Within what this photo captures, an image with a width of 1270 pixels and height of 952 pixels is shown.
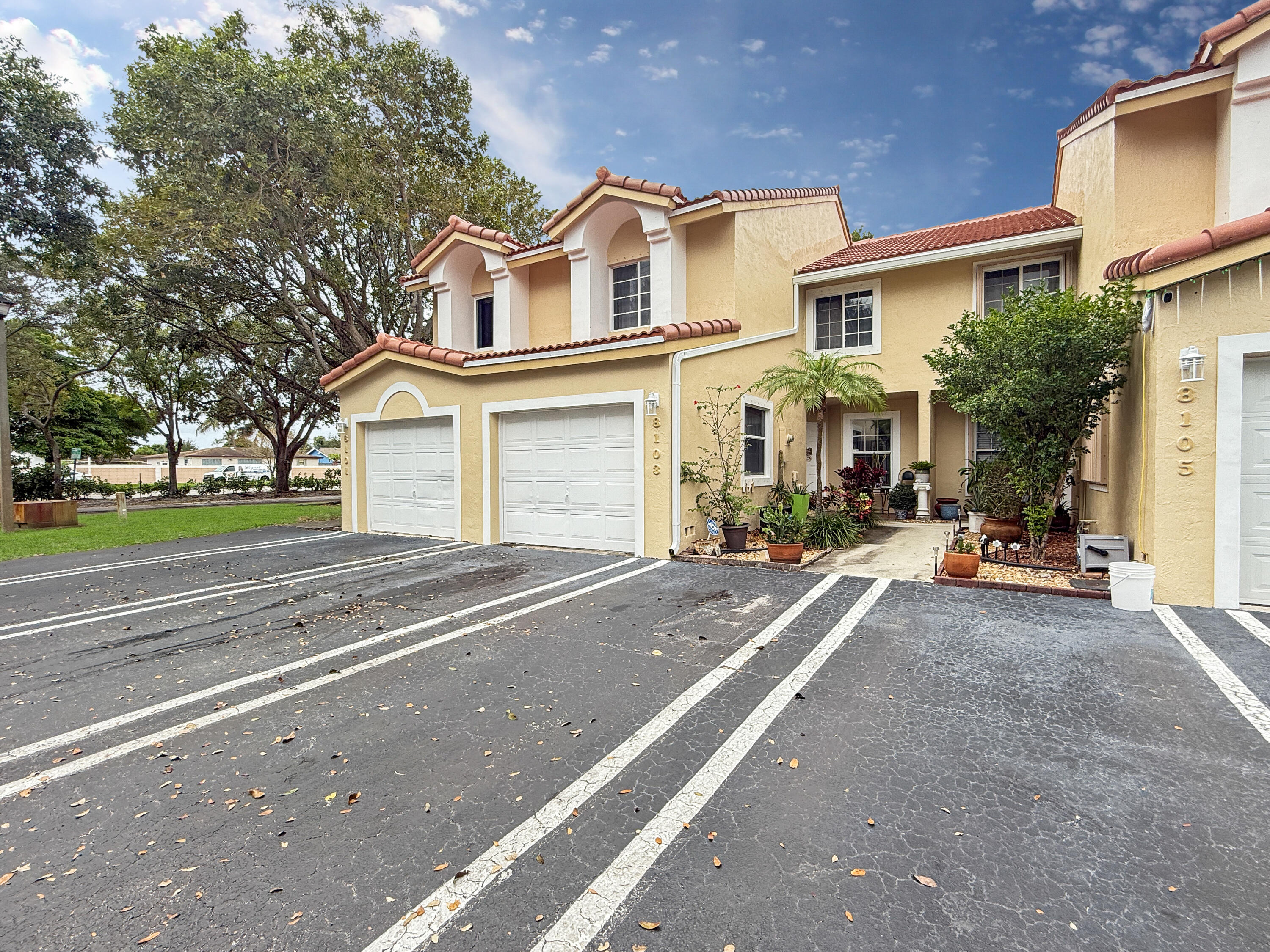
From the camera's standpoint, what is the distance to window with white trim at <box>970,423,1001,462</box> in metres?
13.3

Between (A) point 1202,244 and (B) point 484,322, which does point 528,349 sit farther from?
(A) point 1202,244

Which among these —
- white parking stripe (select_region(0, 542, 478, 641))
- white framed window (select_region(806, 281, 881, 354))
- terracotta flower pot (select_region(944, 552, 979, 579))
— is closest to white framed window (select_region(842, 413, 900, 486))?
white framed window (select_region(806, 281, 881, 354))

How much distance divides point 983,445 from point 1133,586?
845 cm

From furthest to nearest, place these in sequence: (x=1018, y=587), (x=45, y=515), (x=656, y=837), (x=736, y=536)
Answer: (x=45, y=515) → (x=736, y=536) → (x=1018, y=587) → (x=656, y=837)

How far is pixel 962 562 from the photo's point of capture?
709 centimetres

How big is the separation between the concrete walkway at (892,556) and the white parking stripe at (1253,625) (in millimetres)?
2755

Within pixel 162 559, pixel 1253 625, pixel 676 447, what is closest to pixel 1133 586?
pixel 1253 625

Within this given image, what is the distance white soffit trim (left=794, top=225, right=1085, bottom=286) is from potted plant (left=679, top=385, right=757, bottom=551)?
5.25 m

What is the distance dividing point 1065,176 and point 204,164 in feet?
67.0

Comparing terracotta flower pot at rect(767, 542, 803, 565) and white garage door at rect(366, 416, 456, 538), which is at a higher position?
white garage door at rect(366, 416, 456, 538)

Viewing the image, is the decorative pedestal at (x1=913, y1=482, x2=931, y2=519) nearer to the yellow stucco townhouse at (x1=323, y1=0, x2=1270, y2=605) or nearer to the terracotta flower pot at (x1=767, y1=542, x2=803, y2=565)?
the yellow stucco townhouse at (x1=323, y1=0, x2=1270, y2=605)

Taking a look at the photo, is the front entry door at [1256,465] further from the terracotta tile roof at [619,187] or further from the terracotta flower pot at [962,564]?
the terracotta tile roof at [619,187]

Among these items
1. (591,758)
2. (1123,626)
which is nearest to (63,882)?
(591,758)

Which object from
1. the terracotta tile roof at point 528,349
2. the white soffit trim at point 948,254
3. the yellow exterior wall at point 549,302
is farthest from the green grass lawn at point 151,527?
the white soffit trim at point 948,254
